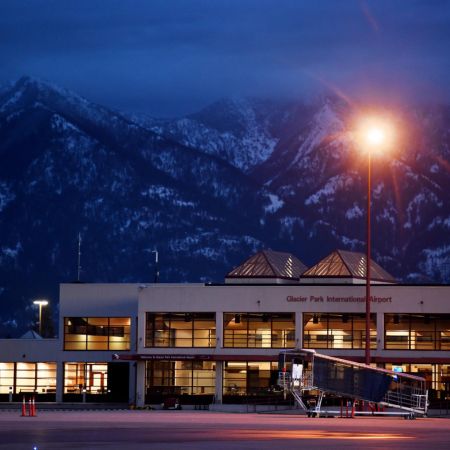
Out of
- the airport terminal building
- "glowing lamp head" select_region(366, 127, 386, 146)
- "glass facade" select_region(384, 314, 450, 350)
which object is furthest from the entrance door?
"glowing lamp head" select_region(366, 127, 386, 146)

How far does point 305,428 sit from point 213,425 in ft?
15.8

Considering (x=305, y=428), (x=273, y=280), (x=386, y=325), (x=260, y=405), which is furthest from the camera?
(x=273, y=280)

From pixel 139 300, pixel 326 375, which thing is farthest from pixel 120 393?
pixel 326 375

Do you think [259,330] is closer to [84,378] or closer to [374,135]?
[84,378]

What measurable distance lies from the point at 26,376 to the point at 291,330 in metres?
25.0

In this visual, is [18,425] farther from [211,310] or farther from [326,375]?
[211,310]

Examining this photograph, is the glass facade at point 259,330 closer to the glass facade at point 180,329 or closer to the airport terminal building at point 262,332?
the airport terminal building at point 262,332

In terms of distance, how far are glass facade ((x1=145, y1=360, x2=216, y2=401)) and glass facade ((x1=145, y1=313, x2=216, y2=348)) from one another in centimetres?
147

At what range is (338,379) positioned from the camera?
77.7m

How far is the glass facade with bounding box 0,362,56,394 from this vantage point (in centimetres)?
11281

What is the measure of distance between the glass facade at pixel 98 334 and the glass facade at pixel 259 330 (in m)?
11.3

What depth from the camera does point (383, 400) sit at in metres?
77.9

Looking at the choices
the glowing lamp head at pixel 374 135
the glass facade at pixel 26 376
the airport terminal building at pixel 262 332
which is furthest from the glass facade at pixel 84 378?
the glowing lamp head at pixel 374 135

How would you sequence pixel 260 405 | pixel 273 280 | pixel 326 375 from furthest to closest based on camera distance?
Result: pixel 273 280, pixel 260 405, pixel 326 375
